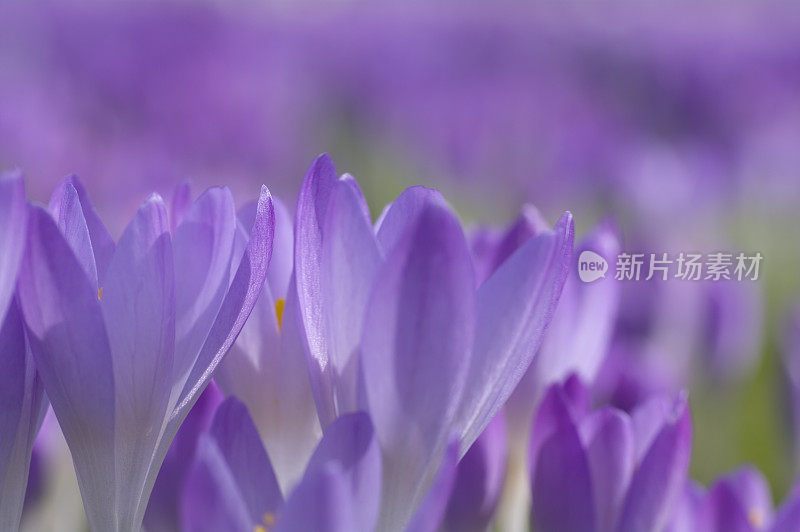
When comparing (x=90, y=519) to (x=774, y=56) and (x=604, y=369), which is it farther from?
(x=774, y=56)

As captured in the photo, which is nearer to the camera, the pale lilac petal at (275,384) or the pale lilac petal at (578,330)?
the pale lilac petal at (275,384)

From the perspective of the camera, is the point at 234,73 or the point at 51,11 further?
the point at 51,11

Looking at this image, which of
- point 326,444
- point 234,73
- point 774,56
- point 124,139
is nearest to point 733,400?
point 326,444
